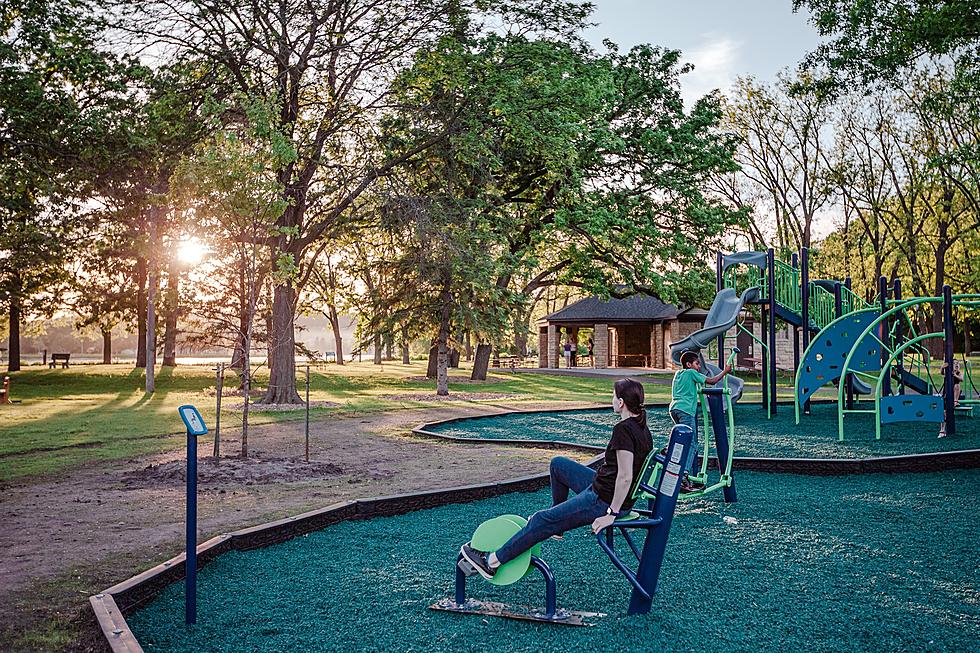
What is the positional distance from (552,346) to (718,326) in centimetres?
3277

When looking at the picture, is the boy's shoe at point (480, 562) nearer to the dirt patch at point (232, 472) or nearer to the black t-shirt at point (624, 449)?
the black t-shirt at point (624, 449)

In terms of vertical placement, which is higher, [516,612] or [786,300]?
[786,300]

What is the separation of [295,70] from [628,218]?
12.0 meters

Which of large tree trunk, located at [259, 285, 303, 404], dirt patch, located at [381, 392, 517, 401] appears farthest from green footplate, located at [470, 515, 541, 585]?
dirt patch, located at [381, 392, 517, 401]

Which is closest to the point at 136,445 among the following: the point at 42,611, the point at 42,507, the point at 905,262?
the point at 42,507

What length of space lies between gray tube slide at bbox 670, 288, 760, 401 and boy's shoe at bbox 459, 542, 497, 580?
8.12 metres

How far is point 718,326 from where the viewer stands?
Result: 13.4 metres

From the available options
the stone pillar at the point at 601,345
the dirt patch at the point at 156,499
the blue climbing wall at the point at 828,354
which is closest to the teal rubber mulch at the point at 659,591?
the dirt patch at the point at 156,499

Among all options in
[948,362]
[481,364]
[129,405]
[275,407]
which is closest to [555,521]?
[948,362]

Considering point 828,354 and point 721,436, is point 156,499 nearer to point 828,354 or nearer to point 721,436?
point 721,436

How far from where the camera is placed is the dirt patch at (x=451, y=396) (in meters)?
23.2

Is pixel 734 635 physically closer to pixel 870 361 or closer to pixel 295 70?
pixel 870 361

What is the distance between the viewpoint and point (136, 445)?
42.3 feet

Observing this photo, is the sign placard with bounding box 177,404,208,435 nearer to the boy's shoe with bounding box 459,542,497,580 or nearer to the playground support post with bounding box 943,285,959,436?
the boy's shoe with bounding box 459,542,497,580
